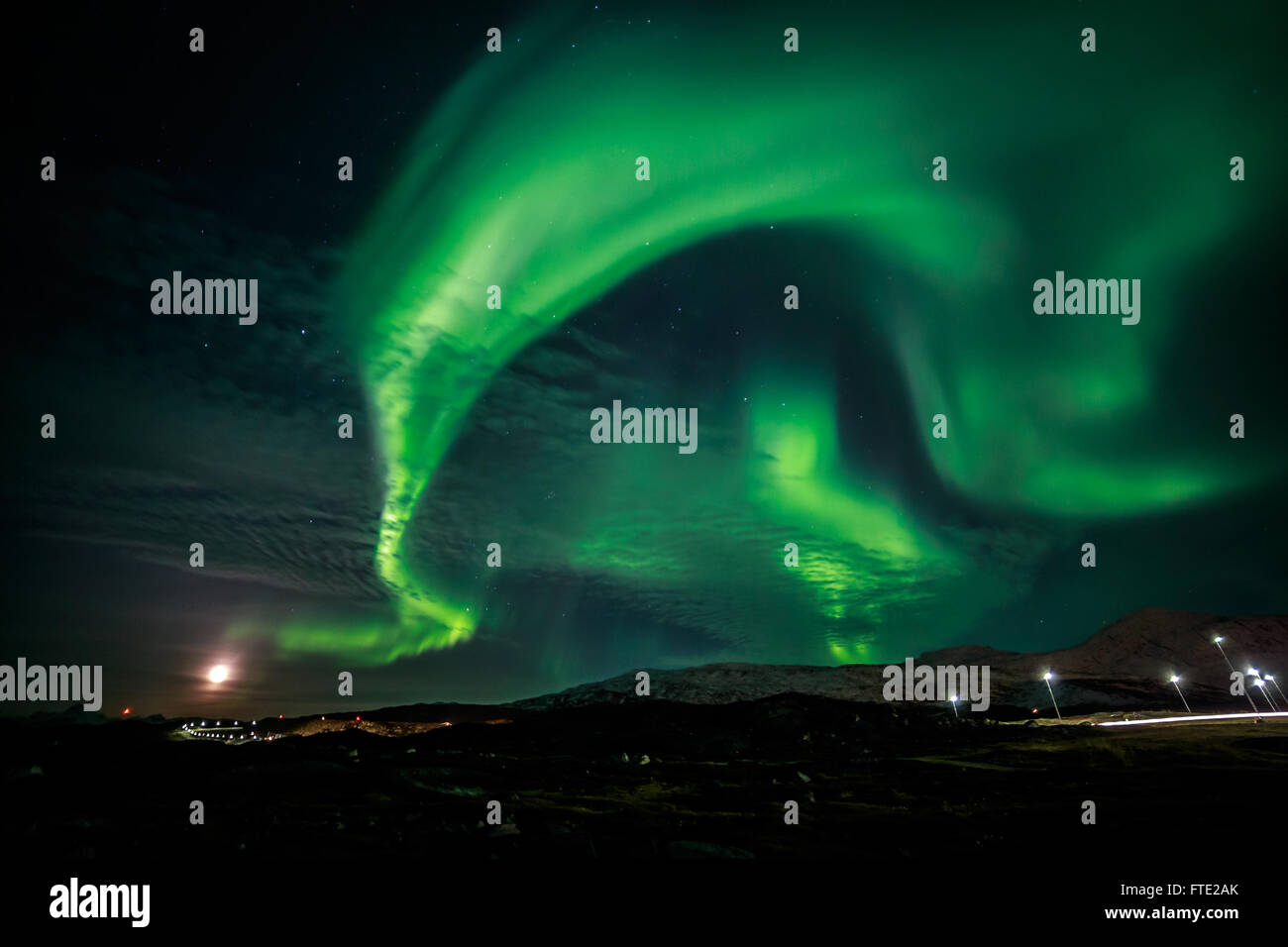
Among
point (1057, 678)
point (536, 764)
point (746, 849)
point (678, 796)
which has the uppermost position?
point (746, 849)

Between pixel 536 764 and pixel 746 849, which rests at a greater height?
pixel 746 849

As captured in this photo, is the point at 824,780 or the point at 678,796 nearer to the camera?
the point at 678,796
